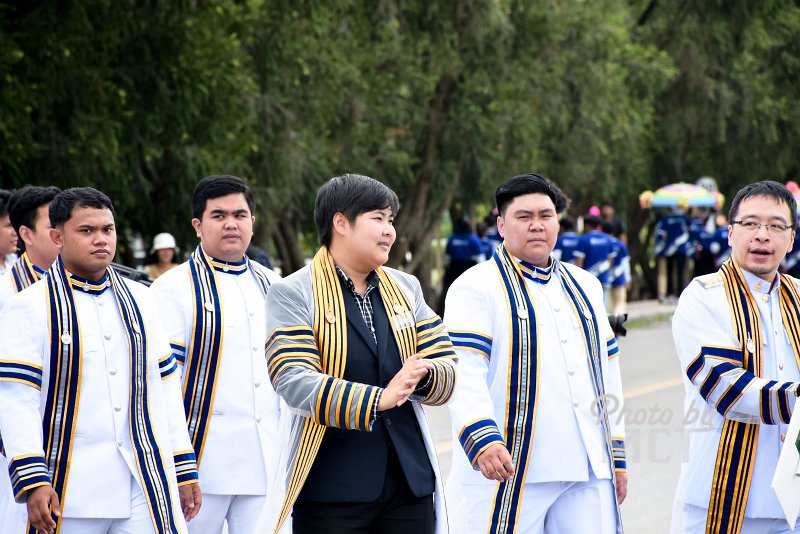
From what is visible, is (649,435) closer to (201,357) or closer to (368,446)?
(201,357)

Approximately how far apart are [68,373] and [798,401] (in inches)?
106

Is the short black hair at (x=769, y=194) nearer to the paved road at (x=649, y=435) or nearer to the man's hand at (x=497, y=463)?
the man's hand at (x=497, y=463)

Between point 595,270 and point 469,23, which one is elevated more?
point 469,23

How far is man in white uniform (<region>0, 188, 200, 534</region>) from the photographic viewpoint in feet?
15.9

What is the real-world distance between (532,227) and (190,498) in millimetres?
1773

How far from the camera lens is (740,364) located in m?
5.38

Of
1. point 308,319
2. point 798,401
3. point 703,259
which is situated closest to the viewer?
point 308,319

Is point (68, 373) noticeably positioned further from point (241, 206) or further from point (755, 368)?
point (755, 368)

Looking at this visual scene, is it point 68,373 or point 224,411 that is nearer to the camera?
point 68,373

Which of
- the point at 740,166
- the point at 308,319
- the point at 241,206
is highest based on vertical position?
the point at 740,166

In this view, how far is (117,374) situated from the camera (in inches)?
201

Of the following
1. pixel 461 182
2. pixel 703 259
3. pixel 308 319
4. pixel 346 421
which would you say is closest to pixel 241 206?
pixel 308 319

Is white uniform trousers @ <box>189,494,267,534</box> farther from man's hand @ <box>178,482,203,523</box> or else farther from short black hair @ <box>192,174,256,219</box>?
short black hair @ <box>192,174,256,219</box>

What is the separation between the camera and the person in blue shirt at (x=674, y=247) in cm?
2655
